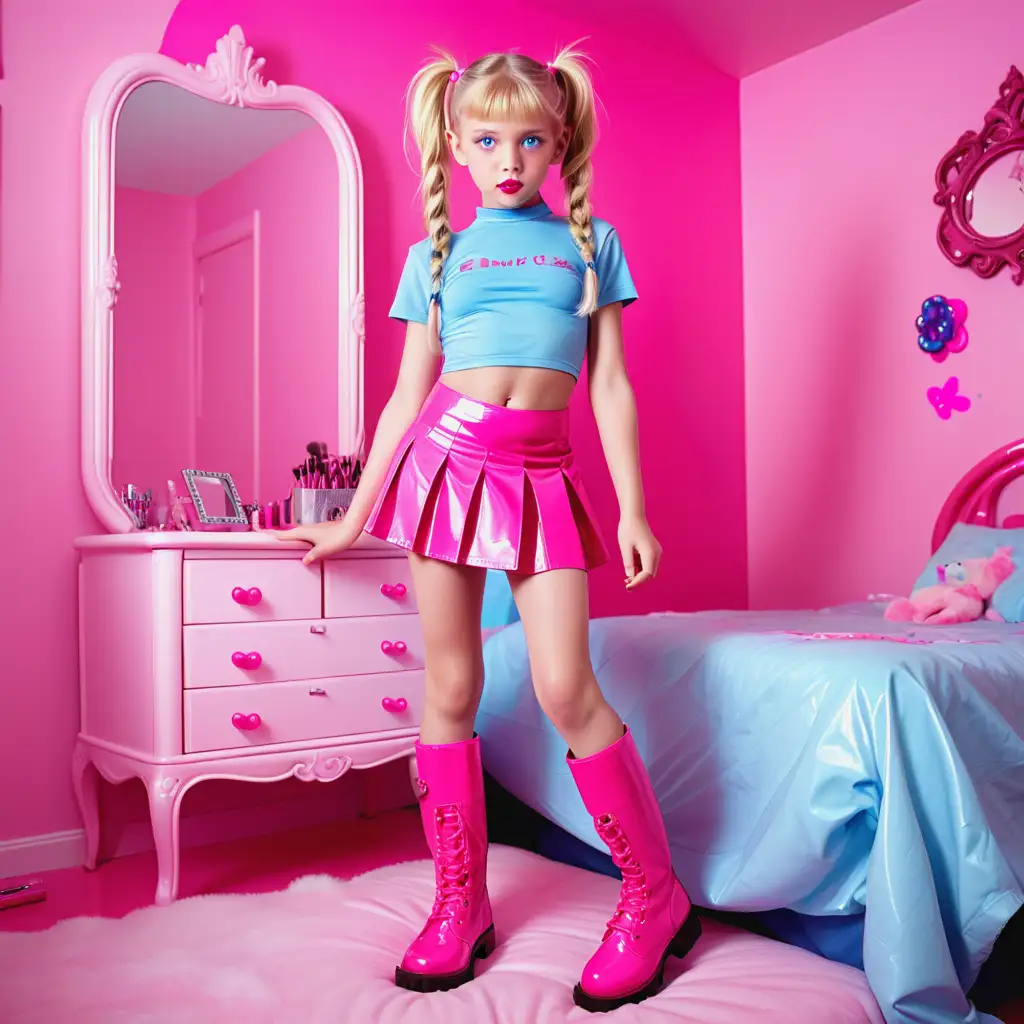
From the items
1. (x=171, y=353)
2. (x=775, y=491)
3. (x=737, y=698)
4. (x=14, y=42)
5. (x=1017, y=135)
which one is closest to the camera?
(x=737, y=698)

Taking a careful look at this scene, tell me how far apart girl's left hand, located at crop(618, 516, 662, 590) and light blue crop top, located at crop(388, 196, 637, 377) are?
0.98ft

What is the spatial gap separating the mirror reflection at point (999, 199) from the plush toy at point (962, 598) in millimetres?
1126

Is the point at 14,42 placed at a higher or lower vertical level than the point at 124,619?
higher

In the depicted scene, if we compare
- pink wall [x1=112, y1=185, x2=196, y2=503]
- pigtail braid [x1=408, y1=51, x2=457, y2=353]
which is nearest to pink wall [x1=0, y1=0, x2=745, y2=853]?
pink wall [x1=112, y1=185, x2=196, y2=503]

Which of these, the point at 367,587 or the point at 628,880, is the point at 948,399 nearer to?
the point at 367,587

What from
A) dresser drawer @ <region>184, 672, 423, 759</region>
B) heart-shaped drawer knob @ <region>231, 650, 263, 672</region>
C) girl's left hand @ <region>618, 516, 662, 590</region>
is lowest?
dresser drawer @ <region>184, 672, 423, 759</region>

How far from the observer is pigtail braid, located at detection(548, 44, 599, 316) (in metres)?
1.84

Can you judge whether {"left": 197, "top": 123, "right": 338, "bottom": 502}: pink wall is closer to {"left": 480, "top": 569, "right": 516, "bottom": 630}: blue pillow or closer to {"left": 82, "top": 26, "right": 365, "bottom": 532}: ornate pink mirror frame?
{"left": 82, "top": 26, "right": 365, "bottom": 532}: ornate pink mirror frame

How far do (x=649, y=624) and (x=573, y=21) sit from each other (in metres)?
2.39

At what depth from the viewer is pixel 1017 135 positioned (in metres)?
3.25

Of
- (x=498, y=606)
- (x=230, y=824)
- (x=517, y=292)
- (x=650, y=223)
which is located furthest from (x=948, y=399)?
(x=230, y=824)

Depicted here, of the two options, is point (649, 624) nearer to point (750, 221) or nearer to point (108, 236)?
point (108, 236)

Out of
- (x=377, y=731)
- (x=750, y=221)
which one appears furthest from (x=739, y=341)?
(x=377, y=731)

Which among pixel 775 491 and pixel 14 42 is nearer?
pixel 14 42
